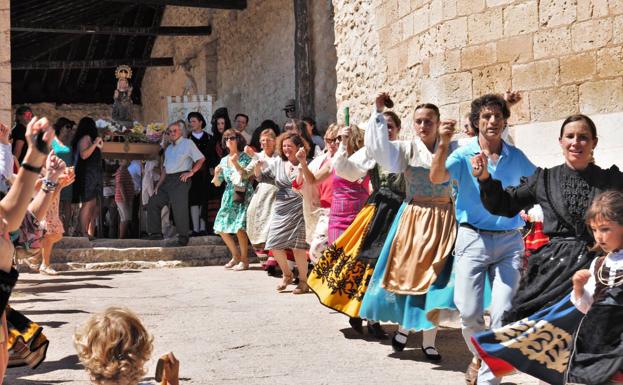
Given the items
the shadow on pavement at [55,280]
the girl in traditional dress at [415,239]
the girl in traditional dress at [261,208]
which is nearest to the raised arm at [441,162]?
the girl in traditional dress at [415,239]

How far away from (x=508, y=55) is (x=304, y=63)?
571 centimetres

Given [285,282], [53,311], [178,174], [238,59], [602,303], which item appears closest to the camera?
[602,303]

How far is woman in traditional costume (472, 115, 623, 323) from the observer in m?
4.16

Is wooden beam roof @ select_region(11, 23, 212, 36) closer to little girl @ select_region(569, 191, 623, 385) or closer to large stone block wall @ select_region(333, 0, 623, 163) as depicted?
large stone block wall @ select_region(333, 0, 623, 163)

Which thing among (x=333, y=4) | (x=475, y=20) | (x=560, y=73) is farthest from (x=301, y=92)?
(x=560, y=73)

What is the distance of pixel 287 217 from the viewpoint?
9.08m

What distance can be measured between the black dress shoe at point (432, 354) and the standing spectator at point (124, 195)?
8548 mm

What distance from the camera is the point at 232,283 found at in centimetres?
961

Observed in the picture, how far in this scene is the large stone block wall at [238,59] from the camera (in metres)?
15.6

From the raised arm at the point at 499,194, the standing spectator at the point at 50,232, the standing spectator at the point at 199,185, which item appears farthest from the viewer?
the standing spectator at the point at 199,185

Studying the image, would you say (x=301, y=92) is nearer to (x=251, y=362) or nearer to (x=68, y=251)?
(x=68, y=251)

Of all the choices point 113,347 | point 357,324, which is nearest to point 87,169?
point 357,324

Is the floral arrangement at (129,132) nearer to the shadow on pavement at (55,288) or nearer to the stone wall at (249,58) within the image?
the stone wall at (249,58)

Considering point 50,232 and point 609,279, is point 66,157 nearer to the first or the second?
point 50,232
